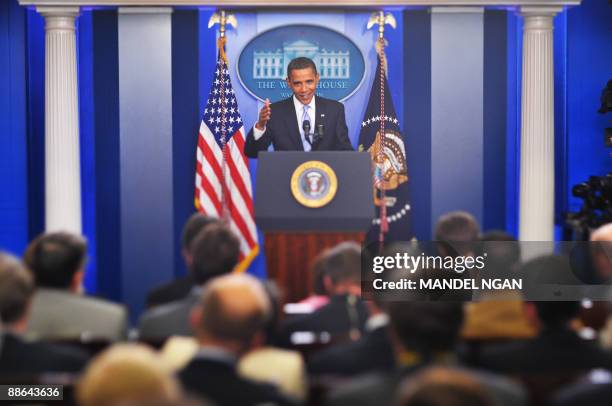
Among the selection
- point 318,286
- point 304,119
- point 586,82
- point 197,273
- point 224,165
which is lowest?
point 318,286

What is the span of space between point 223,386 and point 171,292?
6.02 feet

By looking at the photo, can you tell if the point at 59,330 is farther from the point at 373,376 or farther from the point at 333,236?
the point at 333,236

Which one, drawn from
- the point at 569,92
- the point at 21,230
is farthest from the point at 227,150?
the point at 569,92

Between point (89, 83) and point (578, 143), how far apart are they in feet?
15.4

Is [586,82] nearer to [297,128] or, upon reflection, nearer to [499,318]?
[297,128]

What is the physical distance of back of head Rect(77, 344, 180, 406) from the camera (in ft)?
7.18

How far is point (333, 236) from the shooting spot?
21.7ft

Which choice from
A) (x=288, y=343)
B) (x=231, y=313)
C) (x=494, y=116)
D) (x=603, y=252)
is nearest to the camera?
(x=231, y=313)

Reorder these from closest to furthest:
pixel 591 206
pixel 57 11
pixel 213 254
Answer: pixel 213 254, pixel 591 206, pixel 57 11

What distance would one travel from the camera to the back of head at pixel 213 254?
4207 millimetres

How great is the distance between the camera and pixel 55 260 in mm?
3994

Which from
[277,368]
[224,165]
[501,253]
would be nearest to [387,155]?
[224,165]

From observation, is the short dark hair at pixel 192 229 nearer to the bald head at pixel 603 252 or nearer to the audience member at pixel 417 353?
the bald head at pixel 603 252

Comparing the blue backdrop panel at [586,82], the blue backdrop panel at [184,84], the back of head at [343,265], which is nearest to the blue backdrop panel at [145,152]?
the blue backdrop panel at [184,84]
